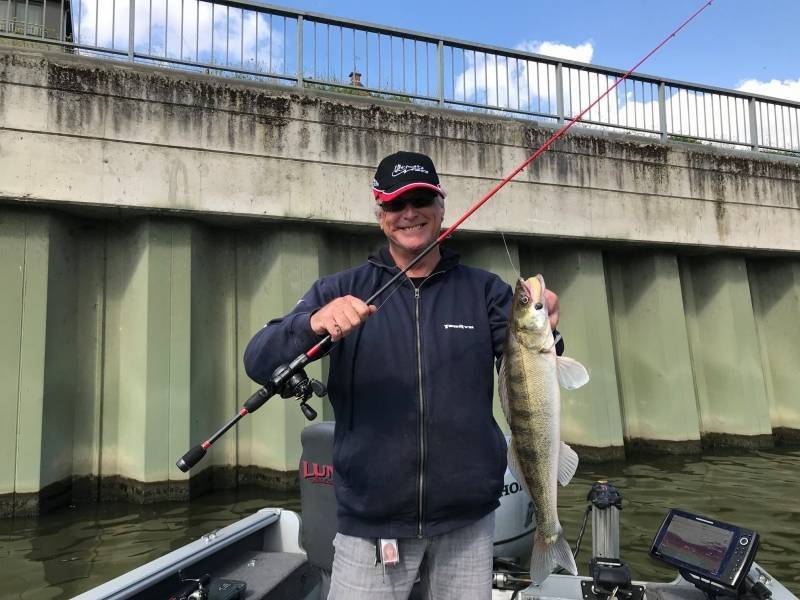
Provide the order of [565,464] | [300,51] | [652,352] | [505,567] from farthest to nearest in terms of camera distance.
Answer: [652,352]
[300,51]
[505,567]
[565,464]

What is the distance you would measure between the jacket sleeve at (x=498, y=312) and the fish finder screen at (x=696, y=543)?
6.10ft

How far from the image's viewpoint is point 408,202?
89.3 inches

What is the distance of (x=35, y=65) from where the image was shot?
6.39m

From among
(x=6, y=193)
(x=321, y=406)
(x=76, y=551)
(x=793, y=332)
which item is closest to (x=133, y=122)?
(x=6, y=193)

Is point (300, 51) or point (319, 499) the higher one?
point (300, 51)

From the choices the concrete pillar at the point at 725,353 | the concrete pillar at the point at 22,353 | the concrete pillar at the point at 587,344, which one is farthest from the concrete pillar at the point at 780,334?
the concrete pillar at the point at 22,353

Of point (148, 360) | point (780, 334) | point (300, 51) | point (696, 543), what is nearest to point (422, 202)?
point (696, 543)

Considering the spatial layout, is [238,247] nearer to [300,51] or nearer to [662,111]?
[300,51]

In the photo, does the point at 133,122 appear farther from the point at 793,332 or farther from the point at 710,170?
the point at 793,332

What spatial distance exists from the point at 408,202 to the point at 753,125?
1165cm

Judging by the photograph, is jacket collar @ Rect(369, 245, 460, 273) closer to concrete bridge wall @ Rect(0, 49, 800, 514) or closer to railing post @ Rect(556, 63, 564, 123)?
concrete bridge wall @ Rect(0, 49, 800, 514)

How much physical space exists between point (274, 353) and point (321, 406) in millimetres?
5206

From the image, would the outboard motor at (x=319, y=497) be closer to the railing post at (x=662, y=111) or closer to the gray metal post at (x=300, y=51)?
the gray metal post at (x=300, y=51)

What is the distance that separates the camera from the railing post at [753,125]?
10867mm
